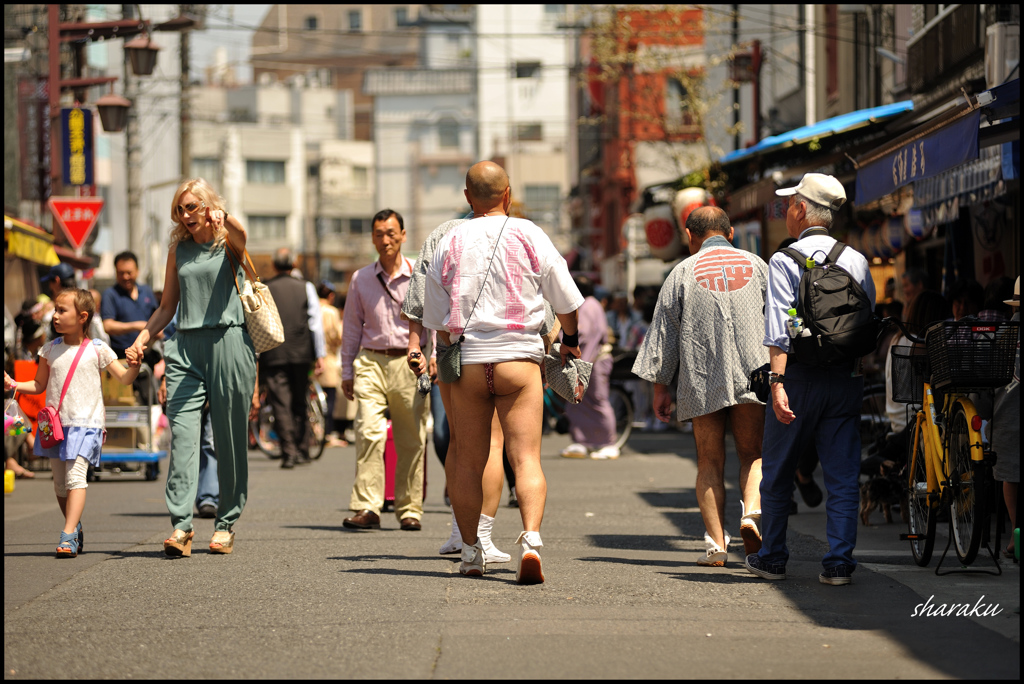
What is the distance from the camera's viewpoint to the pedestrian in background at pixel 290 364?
14.2 metres

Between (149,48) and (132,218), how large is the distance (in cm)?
969

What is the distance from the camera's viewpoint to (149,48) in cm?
1986

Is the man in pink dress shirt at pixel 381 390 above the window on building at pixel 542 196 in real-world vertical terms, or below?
below

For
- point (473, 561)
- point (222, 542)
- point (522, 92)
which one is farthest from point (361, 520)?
point (522, 92)

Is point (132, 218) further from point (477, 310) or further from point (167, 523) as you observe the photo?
point (477, 310)

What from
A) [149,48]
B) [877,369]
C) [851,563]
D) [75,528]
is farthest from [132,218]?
[851,563]

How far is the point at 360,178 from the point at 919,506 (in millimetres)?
76718

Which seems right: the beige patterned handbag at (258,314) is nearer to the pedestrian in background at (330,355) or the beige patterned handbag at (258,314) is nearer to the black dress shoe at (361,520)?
the black dress shoe at (361,520)

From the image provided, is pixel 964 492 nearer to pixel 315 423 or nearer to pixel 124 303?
pixel 124 303

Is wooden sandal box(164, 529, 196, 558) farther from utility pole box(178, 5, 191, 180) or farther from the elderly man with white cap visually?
utility pole box(178, 5, 191, 180)

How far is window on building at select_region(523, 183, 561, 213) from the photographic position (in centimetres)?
7369

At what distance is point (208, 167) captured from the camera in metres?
78.6

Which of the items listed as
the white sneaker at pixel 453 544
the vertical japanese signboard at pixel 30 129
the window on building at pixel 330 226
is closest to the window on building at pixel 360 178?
the window on building at pixel 330 226

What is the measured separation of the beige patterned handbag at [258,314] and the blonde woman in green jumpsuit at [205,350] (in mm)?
51
